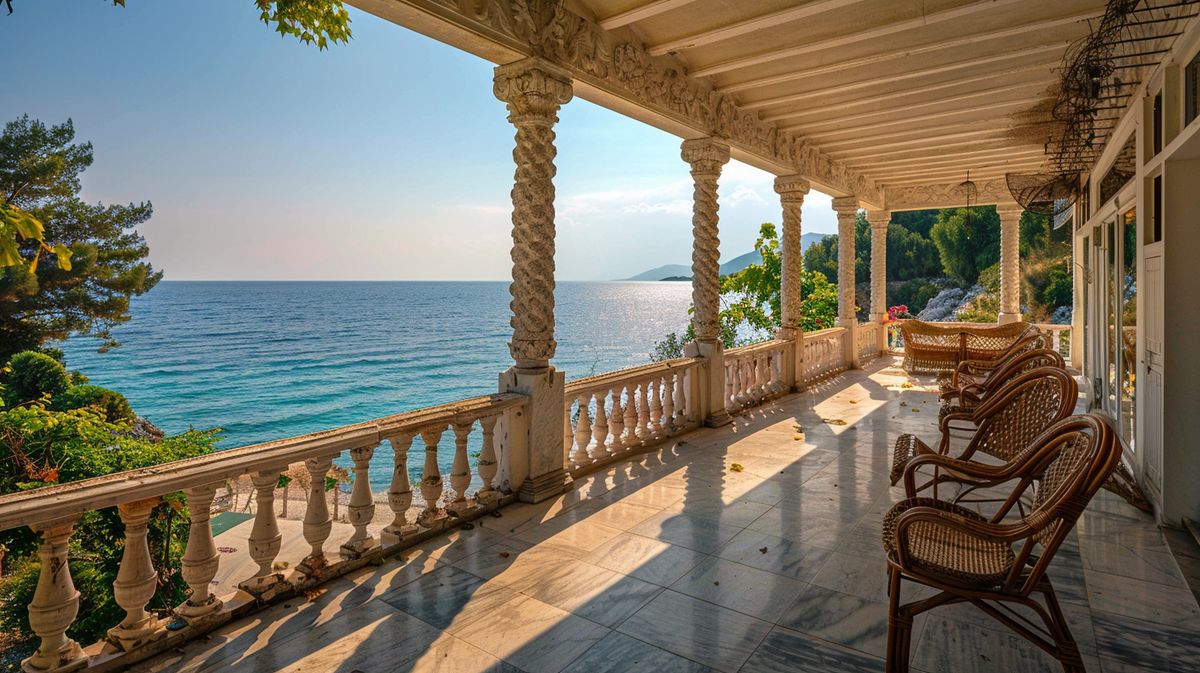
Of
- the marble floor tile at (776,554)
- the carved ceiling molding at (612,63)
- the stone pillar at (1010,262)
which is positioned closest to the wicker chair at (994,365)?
the marble floor tile at (776,554)

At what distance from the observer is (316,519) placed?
3068mm

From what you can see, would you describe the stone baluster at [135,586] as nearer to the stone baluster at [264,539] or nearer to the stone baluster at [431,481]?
the stone baluster at [264,539]

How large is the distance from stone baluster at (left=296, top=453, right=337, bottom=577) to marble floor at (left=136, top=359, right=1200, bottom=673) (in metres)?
0.16

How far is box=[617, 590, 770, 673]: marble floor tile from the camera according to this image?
2428 millimetres

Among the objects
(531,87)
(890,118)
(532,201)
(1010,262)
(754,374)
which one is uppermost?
(890,118)

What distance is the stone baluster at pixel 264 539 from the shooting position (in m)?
2.74

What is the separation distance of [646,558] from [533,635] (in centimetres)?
93

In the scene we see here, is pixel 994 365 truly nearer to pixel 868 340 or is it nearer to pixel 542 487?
pixel 542 487

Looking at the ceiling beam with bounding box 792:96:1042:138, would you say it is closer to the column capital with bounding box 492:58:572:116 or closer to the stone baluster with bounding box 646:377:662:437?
the stone baluster with bounding box 646:377:662:437

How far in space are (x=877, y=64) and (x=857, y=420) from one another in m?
3.81

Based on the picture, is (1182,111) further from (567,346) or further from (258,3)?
(567,346)

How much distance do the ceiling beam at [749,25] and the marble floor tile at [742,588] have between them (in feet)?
12.4

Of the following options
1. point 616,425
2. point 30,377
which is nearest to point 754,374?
Result: point 616,425

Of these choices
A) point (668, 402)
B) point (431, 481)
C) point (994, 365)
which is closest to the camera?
point (431, 481)
